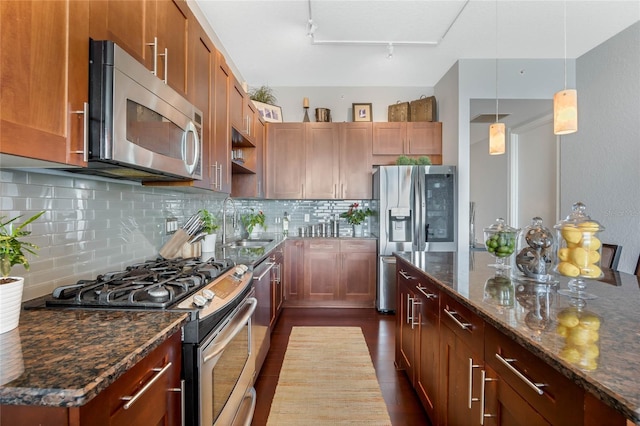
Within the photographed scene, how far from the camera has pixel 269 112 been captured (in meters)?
4.15

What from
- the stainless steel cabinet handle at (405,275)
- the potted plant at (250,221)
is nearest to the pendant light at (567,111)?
the stainless steel cabinet handle at (405,275)

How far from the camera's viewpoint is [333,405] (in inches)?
76.6

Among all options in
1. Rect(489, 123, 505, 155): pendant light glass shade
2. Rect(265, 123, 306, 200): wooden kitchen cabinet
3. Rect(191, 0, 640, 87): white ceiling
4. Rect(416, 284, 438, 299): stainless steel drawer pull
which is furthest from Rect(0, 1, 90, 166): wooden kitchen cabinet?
Rect(265, 123, 306, 200): wooden kitchen cabinet

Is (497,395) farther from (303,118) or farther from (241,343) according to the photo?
(303,118)

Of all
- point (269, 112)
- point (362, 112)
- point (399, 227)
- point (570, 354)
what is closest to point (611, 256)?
point (399, 227)

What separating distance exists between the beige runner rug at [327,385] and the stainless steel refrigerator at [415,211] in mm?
1197

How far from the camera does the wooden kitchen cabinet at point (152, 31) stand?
43.1 inches

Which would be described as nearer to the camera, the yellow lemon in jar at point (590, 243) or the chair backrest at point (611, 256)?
the yellow lemon in jar at point (590, 243)

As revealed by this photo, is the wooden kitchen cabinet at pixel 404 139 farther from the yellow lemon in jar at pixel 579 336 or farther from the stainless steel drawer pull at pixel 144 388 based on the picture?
the stainless steel drawer pull at pixel 144 388

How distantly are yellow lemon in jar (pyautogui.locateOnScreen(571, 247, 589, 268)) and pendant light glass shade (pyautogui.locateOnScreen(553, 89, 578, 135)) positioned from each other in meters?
1.13

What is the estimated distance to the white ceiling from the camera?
2.65 meters

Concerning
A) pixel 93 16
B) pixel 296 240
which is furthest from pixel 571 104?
pixel 296 240

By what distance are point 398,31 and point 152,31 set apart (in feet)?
7.95

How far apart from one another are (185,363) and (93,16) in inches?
47.5
